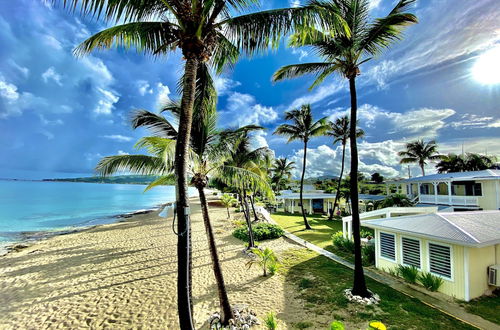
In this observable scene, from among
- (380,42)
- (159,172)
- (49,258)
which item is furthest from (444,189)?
(49,258)

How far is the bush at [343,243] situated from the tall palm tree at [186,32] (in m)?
9.60

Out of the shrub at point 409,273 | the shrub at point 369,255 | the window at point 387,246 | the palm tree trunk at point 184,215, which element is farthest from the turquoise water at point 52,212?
the shrub at point 409,273

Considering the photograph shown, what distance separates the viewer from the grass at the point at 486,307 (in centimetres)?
553

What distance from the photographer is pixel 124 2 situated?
12.5 feet

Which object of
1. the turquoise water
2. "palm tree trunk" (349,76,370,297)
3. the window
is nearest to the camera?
"palm tree trunk" (349,76,370,297)

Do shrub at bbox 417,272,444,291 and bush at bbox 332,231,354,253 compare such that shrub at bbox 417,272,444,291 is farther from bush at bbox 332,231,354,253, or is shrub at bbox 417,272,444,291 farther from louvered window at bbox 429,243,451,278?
bush at bbox 332,231,354,253

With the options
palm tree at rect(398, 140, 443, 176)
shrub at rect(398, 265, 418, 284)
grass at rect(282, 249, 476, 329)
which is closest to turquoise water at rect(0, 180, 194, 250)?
grass at rect(282, 249, 476, 329)

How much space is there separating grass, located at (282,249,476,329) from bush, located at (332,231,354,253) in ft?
7.83

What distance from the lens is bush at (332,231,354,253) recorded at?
1109 centimetres

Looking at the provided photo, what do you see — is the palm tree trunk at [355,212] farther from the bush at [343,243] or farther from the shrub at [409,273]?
the bush at [343,243]

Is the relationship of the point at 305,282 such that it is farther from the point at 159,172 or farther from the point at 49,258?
the point at 49,258

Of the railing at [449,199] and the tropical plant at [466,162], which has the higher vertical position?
the tropical plant at [466,162]

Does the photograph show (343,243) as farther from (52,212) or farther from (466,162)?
(52,212)

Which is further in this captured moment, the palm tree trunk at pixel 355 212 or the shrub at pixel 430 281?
the shrub at pixel 430 281
